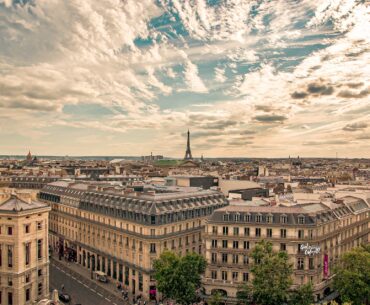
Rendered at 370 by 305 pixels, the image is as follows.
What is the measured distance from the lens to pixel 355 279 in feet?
243

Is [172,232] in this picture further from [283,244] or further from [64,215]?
[64,215]

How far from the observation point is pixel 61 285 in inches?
3772

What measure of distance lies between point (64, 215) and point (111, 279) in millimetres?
33843

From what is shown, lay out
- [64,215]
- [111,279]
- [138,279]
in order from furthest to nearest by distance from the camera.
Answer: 1. [64,215]
2. [111,279]
3. [138,279]

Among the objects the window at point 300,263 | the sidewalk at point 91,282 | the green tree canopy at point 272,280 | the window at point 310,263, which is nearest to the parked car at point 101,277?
the sidewalk at point 91,282

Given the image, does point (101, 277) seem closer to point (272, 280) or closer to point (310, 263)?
point (272, 280)

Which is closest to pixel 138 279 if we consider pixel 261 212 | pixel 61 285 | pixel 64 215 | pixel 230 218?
pixel 61 285

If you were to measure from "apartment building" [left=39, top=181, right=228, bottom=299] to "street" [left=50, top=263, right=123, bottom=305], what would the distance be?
672 centimetres

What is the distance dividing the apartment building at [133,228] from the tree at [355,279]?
33834 mm

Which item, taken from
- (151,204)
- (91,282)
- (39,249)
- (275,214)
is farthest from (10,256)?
(275,214)

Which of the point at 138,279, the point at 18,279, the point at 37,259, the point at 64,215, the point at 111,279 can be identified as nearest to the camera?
the point at 18,279

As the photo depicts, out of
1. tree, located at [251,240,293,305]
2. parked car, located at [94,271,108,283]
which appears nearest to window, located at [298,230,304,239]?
tree, located at [251,240,293,305]

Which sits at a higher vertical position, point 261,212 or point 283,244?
point 261,212

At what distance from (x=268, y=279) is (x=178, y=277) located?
51.8 ft
